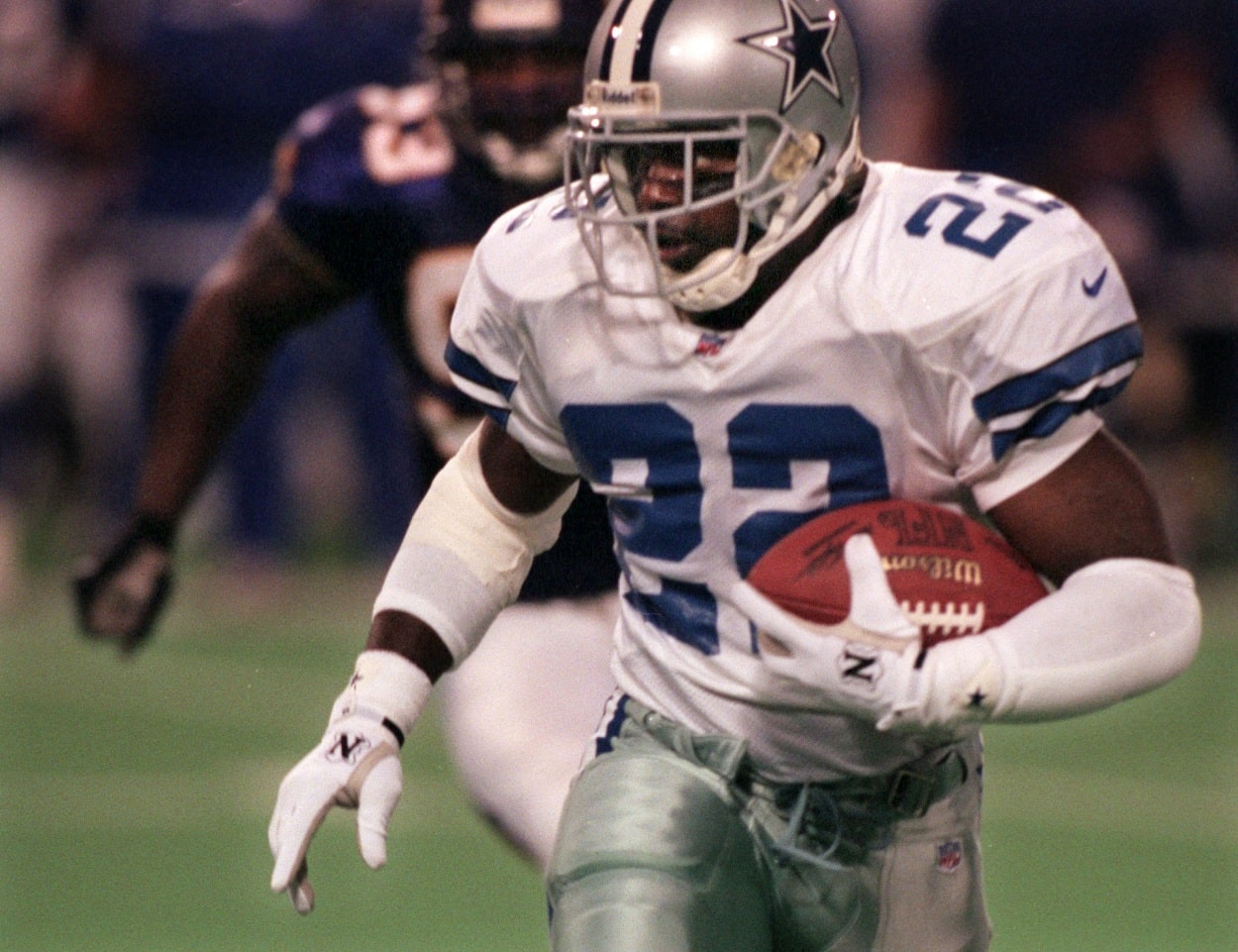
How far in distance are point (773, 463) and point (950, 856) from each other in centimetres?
48

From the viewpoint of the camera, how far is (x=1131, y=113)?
26.2 ft

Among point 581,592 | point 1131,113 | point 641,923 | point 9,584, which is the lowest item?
Result: point 9,584

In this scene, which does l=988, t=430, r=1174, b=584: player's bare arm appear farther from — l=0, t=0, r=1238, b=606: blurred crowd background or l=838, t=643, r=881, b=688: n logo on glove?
l=0, t=0, r=1238, b=606: blurred crowd background

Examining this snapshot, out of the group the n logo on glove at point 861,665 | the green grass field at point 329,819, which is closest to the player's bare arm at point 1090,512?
the n logo on glove at point 861,665

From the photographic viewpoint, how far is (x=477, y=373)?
2.89 metres

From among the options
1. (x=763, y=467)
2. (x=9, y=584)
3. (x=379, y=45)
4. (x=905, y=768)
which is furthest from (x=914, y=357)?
(x=9, y=584)

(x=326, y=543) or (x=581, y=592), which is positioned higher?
(x=581, y=592)

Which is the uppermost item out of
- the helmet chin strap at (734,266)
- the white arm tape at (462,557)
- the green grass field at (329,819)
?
the helmet chin strap at (734,266)

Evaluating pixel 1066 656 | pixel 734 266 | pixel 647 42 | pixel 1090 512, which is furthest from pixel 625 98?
pixel 1066 656

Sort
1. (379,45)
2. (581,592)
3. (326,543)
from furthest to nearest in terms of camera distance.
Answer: (326,543) < (379,45) < (581,592)

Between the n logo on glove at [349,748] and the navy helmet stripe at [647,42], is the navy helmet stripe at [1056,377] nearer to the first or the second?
the navy helmet stripe at [647,42]

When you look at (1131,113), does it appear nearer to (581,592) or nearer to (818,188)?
(581,592)

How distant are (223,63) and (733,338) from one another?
5.44 meters

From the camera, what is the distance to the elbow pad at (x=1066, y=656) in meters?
2.40
